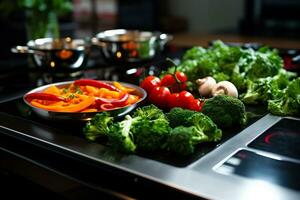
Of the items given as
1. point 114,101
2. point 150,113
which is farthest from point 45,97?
point 150,113

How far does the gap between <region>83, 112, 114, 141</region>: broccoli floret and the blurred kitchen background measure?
7.39 ft

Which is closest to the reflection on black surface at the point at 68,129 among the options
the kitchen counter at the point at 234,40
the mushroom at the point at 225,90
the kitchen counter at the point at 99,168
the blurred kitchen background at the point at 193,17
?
the kitchen counter at the point at 99,168

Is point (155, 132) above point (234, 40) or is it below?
above

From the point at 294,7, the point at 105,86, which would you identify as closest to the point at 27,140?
the point at 105,86

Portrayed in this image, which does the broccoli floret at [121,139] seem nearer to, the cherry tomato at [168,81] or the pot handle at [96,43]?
the cherry tomato at [168,81]

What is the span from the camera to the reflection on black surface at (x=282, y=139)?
0.90m

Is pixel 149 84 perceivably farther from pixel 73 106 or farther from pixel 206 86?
pixel 73 106

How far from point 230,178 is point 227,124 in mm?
284

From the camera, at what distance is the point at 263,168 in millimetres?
810

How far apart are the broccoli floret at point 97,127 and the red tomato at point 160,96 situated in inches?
11.0

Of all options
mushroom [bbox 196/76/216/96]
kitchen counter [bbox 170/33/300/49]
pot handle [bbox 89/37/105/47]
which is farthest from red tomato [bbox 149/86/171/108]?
Answer: kitchen counter [bbox 170/33/300/49]

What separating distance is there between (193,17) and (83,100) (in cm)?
270

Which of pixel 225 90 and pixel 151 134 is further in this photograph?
pixel 225 90

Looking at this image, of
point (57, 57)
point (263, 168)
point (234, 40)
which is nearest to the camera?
point (263, 168)
